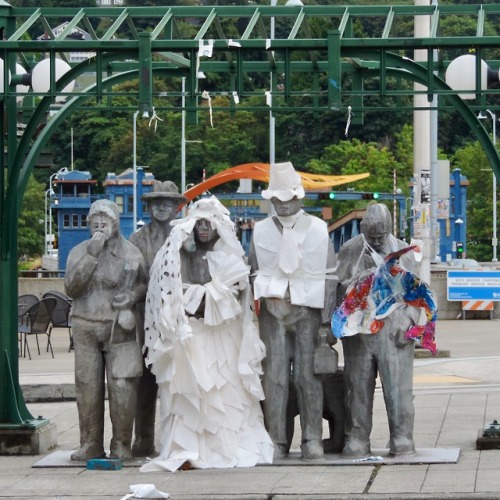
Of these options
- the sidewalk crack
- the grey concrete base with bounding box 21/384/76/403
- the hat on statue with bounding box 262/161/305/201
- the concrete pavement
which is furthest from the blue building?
the sidewalk crack

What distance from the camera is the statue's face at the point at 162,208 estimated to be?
14.0 m

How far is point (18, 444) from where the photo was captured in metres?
14.3

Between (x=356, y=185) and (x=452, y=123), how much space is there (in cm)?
1718

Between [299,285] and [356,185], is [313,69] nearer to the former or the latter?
[299,285]

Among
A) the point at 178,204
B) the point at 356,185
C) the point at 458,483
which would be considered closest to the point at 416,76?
the point at 178,204

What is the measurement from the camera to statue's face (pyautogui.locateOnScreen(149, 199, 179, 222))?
45.8 feet

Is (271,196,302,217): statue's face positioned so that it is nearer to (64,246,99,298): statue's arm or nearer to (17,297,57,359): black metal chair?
(64,246,99,298): statue's arm

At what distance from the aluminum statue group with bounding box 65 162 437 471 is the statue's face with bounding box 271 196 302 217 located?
0.01 meters

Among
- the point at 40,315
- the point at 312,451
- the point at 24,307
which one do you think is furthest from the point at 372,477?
the point at 24,307

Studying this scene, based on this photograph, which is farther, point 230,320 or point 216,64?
point 216,64

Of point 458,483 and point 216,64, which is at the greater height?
point 216,64

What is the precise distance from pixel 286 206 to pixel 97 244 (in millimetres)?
1528

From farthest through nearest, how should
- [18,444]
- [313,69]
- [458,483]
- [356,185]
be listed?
[356,185], [313,69], [18,444], [458,483]

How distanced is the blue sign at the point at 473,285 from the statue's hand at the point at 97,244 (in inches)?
733
